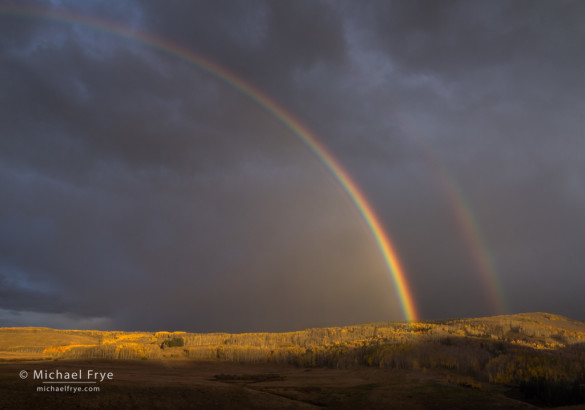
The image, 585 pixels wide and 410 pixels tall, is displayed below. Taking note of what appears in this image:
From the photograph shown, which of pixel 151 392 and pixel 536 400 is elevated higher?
pixel 151 392

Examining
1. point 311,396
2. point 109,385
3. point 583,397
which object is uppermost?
point 109,385

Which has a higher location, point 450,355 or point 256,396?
point 450,355

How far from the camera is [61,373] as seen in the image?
52.5 feet

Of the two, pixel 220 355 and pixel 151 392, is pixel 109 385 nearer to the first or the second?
pixel 151 392

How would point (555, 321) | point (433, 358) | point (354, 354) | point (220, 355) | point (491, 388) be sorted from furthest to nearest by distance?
point (555, 321) < point (220, 355) < point (354, 354) < point (433, 358) < point (491, 388)

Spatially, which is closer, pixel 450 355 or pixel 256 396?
pixel 256 396

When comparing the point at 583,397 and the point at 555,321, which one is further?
the point at 555,321

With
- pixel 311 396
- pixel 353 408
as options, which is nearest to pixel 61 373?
pixel 311 396

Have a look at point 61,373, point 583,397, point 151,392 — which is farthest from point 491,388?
point 61,373

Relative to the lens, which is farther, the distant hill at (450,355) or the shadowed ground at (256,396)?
the distant hill at (450,355)

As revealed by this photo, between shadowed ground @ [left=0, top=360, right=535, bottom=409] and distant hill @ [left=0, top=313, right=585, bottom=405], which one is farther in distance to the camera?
distant hill @ [left=0, top=313, right=585, bottom=405]

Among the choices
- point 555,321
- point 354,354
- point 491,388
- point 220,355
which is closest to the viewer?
point 491,388

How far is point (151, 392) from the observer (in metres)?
12.8

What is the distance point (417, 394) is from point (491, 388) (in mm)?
4069
